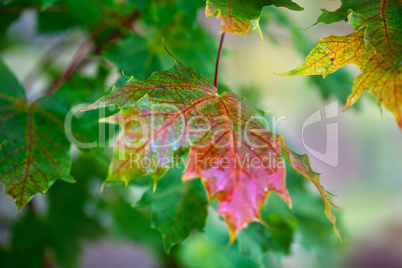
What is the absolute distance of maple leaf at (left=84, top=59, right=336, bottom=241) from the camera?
1.15 ft

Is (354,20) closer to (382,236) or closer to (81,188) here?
(81,188)

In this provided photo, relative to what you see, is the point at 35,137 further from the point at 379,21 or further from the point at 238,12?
the point at 379,21

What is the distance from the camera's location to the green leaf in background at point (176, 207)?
1.82ft

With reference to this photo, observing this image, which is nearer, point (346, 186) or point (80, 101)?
point (80, 101)

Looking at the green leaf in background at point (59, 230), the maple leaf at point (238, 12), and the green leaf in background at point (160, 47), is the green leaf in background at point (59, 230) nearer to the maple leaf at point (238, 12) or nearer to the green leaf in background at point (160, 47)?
the green leaf in background at point (160, 47)

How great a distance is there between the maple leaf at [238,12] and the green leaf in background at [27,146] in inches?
10.9

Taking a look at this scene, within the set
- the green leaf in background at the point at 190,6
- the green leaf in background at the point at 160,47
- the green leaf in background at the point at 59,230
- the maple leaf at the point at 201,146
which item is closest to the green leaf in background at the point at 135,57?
the green leaf in background at the point at 160,47

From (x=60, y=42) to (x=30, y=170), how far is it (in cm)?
57

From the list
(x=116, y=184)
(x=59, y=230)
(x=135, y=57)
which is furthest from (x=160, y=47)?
(x=59, y=230)

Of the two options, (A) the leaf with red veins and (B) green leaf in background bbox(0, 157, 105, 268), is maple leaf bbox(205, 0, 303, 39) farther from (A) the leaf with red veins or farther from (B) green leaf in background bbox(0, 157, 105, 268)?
(B) green leaf in background bbox(0, 157, 105, 268)

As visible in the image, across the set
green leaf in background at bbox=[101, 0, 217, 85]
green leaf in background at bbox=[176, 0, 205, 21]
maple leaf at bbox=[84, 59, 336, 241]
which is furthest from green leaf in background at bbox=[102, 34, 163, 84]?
maple leaf at bbox=[84, 59, 336, 241]

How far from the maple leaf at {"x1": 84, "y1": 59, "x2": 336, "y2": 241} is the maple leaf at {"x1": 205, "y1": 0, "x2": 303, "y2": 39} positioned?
83 mm

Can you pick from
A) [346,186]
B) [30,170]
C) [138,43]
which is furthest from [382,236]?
[30,170]

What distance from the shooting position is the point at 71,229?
0.95 metres
